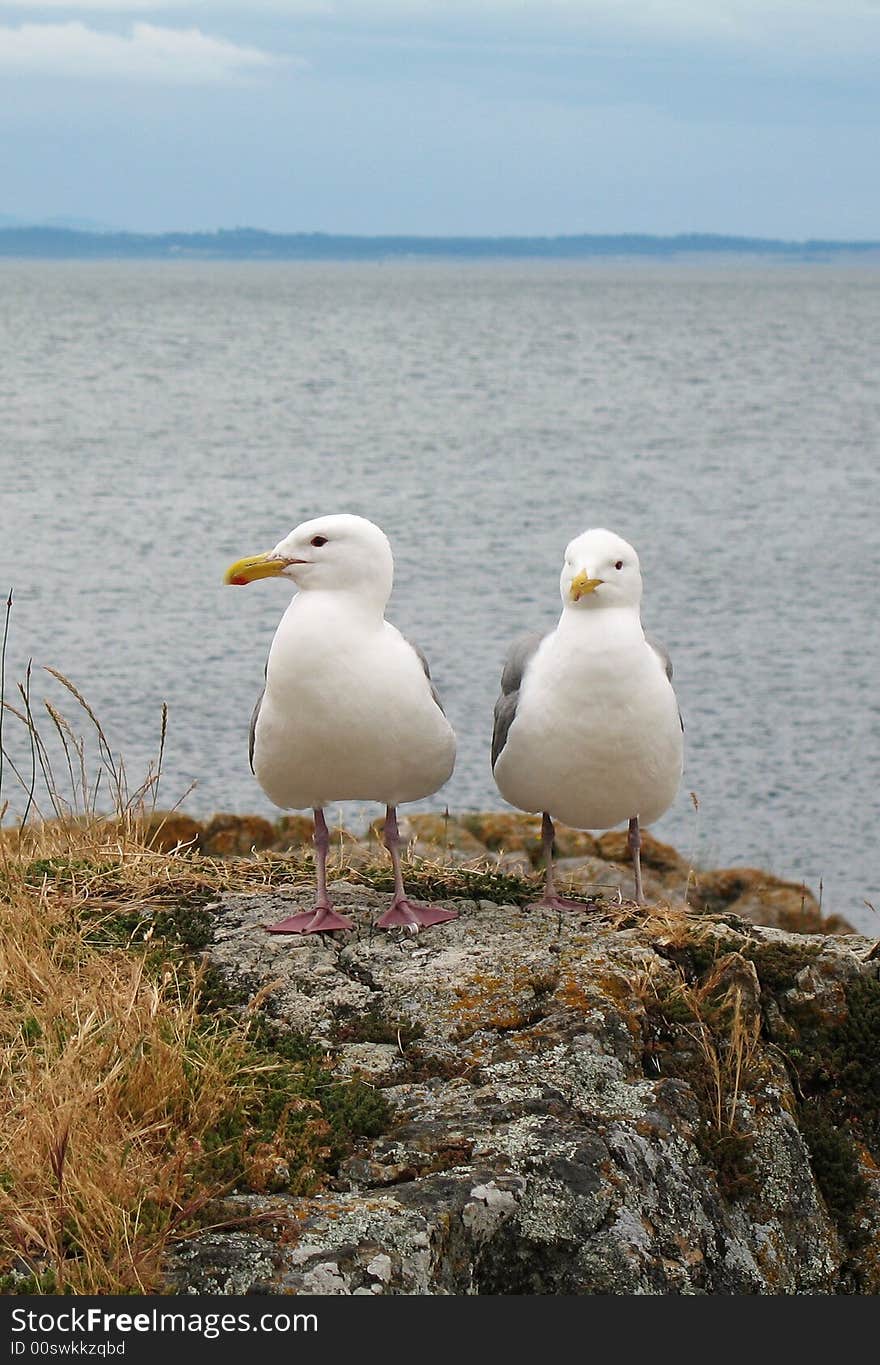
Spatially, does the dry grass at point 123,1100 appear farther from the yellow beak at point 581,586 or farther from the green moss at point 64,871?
the yellow beak at point 581,586

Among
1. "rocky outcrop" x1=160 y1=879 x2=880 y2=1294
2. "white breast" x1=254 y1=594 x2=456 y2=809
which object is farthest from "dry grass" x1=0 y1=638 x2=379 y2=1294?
"white breast" x1=254 y1=594 x2=456 y2=809

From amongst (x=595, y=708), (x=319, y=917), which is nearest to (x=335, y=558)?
(x=595, y=708)

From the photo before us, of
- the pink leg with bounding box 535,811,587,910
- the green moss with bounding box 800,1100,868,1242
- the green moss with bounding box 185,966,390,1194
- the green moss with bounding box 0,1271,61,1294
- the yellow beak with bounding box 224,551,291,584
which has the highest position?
the yellow beak with bounding box 224,551,291,584

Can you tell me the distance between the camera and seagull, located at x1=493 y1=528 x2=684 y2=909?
5988mm

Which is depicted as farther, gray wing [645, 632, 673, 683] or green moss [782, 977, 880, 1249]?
gray wing [645, 632, 673, 683]

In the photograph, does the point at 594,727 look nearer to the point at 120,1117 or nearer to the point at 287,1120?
the point at 287,1120

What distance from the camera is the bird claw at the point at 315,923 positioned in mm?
6094

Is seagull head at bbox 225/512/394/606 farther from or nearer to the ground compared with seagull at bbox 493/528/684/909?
farther from the ground

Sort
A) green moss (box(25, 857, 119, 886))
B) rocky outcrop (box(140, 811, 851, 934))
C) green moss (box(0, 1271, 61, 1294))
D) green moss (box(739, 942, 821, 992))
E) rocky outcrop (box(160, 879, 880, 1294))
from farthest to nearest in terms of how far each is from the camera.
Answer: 1. rocky outcrop (box(140, 811, 851, 934))
2. green moss (box(25, 857, 119, 886))
3. green moss (box(739, 942, 821, 992))
4. rocky outcrop (box(160, 879, 880, 1294))
5. green moss (box(0, 1271, 61, 1294))

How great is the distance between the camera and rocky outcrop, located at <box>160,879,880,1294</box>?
435cm

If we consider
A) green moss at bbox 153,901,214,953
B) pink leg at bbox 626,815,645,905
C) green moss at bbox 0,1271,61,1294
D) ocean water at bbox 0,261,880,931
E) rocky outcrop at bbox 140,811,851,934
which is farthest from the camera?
ocean water at bbox 0,261,880,931

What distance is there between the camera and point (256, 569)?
6066mm

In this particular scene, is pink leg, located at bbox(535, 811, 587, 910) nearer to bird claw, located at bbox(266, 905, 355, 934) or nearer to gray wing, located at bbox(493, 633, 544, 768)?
gray wing, located at bbox(493, 633, 544, 768)

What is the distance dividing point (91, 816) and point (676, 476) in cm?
3498
